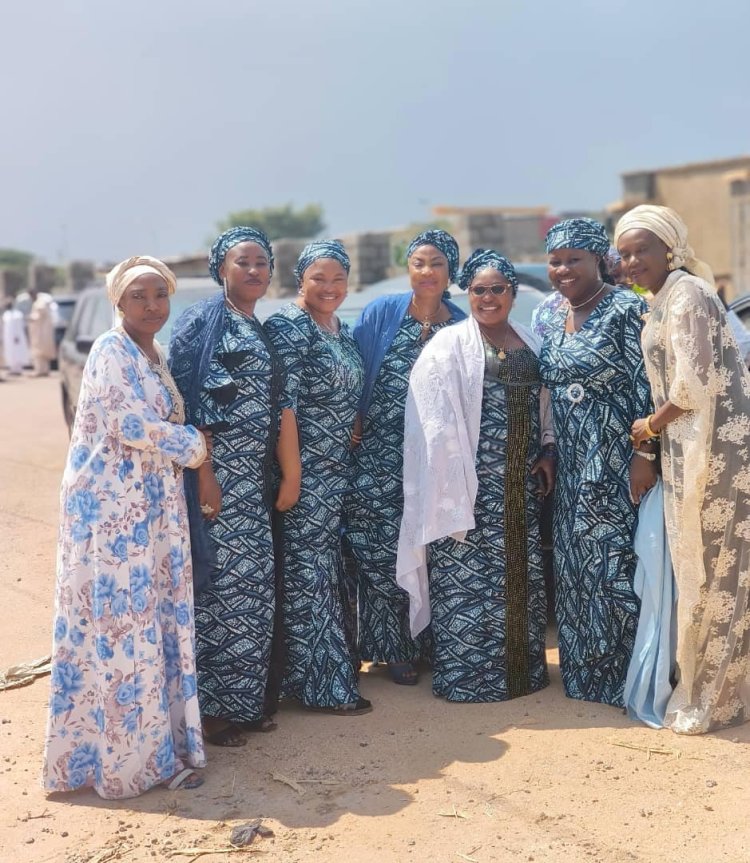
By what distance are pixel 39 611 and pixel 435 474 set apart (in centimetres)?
258

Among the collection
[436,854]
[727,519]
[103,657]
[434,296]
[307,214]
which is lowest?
[436,854]

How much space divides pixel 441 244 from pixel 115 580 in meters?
2.08

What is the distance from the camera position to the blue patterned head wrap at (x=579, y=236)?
4523 mm

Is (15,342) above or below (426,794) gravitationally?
above

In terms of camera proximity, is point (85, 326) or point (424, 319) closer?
point (424, 319)

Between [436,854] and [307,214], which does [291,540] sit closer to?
[436,854]

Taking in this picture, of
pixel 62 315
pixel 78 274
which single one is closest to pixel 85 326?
pixel 62 315

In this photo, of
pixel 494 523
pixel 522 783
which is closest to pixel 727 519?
pixel 494 523

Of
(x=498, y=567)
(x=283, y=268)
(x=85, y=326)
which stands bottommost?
(x=498, y=567)

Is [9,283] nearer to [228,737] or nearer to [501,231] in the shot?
[501,231]

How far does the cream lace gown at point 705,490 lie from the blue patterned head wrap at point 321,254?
127 cm

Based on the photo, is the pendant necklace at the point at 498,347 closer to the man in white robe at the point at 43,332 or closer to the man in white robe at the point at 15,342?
the man in white robe at the point at 43,332

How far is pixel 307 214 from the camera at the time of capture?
300 feet

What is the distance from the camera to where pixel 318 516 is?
4625 mm
